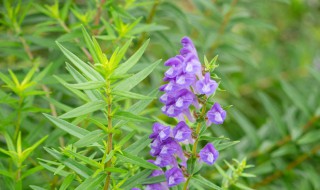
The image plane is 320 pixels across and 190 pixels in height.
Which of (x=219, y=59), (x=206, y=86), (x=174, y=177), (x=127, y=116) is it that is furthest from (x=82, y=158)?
(x=219, y=59)

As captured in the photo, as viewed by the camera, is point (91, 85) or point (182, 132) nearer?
point (91, 85)

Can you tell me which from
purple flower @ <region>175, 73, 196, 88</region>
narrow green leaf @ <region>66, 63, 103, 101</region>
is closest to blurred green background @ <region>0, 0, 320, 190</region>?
narrow green leaf @ <region>66, 63, 103, 101</region>

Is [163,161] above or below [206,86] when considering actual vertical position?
below

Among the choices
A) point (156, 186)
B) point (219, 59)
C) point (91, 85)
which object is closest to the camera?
point (91, 85)

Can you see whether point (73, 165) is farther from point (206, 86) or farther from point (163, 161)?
point (206, 86)

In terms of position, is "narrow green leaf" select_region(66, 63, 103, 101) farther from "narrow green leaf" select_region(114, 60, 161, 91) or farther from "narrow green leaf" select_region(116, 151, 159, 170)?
"narrow green leaf" select_region(116, 151, 159, 170)

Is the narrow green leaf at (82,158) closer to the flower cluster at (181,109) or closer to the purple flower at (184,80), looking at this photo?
the flower cluster at (181,109)

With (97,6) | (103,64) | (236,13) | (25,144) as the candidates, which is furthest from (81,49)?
(236,13)
